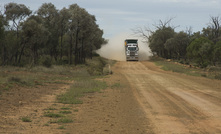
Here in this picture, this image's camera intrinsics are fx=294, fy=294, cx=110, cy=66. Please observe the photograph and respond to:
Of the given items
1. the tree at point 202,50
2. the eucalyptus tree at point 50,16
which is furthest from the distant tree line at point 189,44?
the eucalyptus tree at point 50,16

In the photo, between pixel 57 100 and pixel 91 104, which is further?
pixel 57 100

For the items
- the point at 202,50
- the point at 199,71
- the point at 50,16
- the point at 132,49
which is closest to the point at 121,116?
the point at 199,71

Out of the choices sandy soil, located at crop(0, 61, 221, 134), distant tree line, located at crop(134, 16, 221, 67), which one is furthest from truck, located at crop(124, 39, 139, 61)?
sandy soil, located at crop(0, 61, 221, 134)

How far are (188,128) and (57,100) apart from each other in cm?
762

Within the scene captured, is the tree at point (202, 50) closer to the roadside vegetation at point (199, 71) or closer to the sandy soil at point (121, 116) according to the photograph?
the roadside vegetation at point (199, 71)

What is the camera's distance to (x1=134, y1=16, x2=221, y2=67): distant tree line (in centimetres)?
5031

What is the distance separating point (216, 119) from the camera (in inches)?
396

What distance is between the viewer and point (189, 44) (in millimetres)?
70750

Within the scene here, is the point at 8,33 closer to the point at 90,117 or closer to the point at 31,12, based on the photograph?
the point at 31,12

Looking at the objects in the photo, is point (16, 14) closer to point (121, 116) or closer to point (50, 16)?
point (50, 16)

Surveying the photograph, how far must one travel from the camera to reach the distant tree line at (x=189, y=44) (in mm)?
50312

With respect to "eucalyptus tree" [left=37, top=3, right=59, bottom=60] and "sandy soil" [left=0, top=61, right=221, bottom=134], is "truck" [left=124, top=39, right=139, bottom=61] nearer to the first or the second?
"eucalyptus tree" [left=37, top=3, right=59, bottom=60]

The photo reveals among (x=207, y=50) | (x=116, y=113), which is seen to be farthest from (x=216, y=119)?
(x=207, y=50)

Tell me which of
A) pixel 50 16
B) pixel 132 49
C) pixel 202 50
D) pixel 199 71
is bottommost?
pixel 199 71
